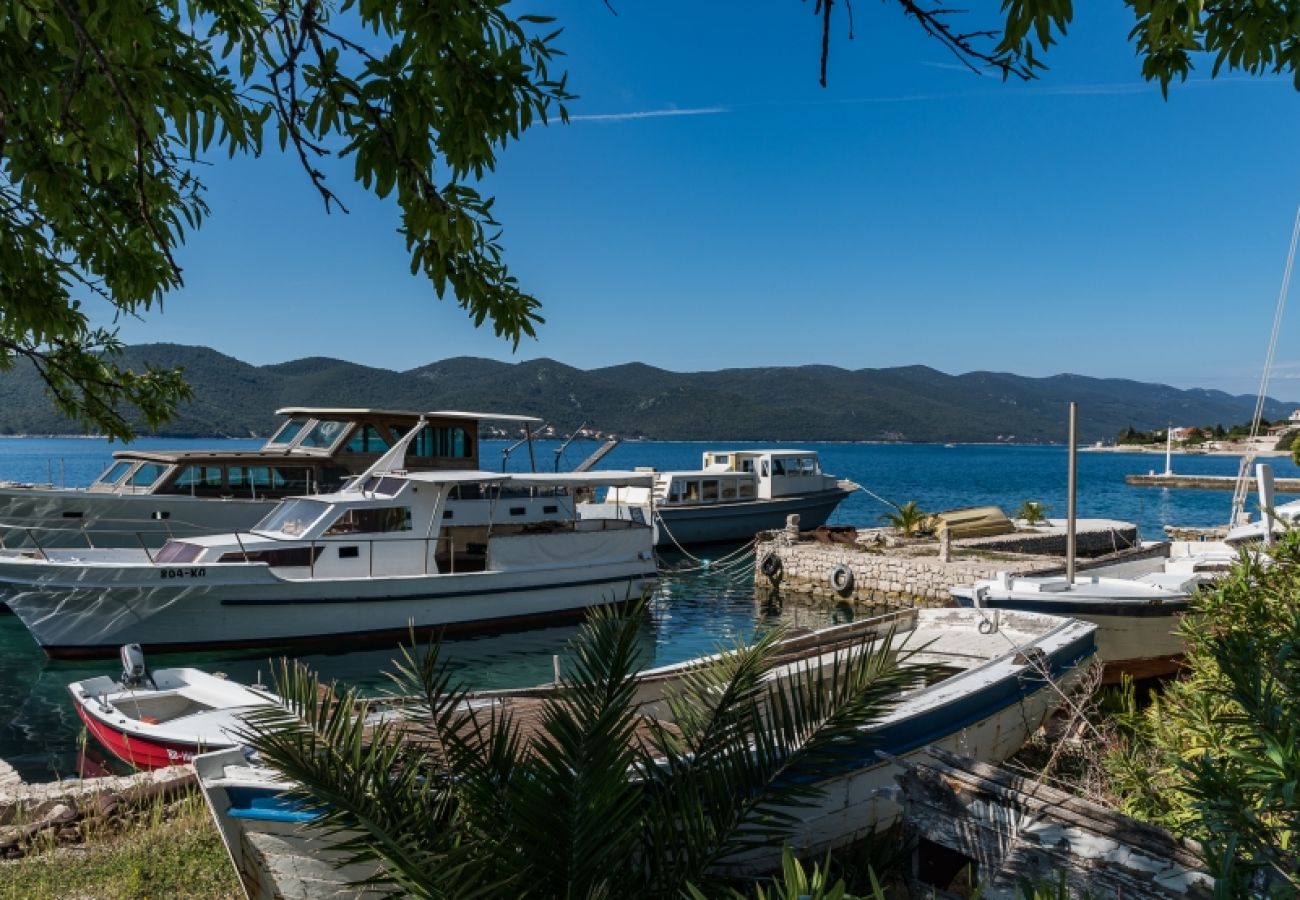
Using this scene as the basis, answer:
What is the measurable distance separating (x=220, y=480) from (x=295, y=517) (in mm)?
5683

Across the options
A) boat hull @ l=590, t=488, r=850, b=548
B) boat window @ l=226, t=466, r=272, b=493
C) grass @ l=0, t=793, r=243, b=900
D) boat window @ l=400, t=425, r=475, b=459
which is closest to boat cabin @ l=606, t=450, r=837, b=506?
boat hull @ l=590, t=488, r=850, b=548

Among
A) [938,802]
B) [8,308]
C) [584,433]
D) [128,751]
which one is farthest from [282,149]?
[584,433]

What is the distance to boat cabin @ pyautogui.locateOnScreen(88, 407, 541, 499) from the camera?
2078 cm

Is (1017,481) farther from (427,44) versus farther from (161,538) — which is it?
(427,44)

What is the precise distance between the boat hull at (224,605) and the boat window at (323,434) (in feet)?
23.2

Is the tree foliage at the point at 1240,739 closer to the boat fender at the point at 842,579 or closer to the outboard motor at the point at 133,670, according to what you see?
the outboard motor at the point at 133,670

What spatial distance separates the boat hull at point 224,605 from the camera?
48.3 feet

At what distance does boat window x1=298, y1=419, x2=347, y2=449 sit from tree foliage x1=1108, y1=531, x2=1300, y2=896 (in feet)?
66.4

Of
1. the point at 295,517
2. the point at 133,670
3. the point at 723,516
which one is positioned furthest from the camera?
the point at 723,516

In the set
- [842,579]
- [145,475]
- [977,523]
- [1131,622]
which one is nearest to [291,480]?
[145,475]

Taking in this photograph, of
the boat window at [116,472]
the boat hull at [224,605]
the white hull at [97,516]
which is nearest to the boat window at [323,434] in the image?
the white hull at [97,516]

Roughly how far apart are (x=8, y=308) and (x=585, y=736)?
3004 mm

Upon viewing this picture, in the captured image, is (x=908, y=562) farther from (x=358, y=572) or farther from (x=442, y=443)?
(x=358, y=572)

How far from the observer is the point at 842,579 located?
74.7 ft
